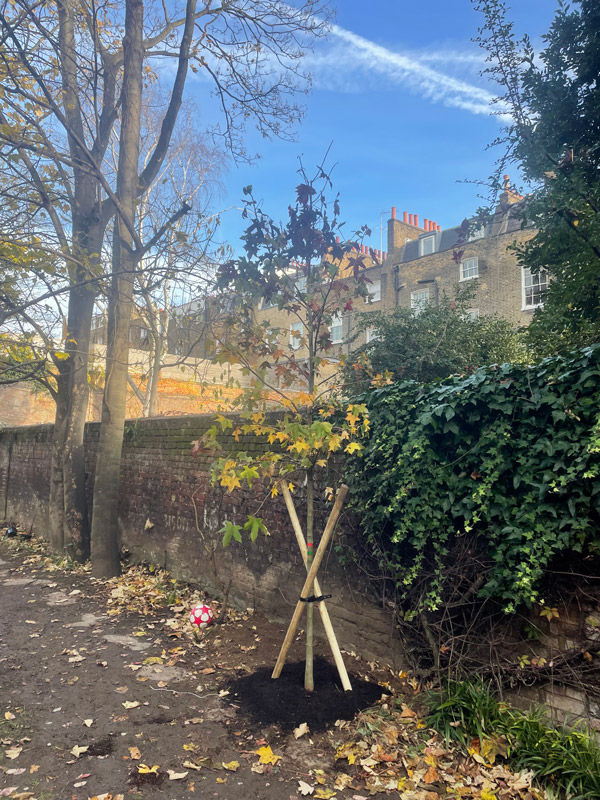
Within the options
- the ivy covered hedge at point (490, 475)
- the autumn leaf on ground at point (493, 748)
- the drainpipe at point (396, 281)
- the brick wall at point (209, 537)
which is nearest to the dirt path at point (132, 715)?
the brick wall at point (209, 537)

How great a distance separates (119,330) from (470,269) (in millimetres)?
20332

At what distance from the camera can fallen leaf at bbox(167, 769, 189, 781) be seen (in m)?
3.29

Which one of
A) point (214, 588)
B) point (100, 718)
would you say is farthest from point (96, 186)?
point (100, 718)

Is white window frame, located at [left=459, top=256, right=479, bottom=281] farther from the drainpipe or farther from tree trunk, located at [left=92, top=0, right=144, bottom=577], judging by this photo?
tree trunk, located at [left=92, top=0, right=144, bottom=577]

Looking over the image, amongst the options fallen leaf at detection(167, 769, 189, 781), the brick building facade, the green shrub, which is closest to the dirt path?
fallen leaf at detection(167, 769, 189, 781)

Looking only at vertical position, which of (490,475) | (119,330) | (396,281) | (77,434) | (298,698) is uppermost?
(396,281)

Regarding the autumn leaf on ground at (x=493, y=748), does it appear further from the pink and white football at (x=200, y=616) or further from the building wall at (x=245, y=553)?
the pink and white football at (x=200, y=616)

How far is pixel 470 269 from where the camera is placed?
82.2ft

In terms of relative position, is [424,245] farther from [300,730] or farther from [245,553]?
[300,730]

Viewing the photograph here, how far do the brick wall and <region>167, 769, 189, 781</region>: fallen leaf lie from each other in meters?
2.00

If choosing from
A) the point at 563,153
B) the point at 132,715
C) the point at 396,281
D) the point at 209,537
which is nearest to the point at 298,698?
the point at 132,715

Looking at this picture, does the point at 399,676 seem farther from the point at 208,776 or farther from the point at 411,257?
the point at 411,257

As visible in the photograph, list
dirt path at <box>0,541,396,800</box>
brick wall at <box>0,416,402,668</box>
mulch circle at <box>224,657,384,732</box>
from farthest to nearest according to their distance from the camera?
brick wall at <box>0,416,402,668</box> < mulch circle at <box>224,657,384,732</box> < dirt path at <box>0,541,396,800</box>

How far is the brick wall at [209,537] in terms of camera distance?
196 inches
